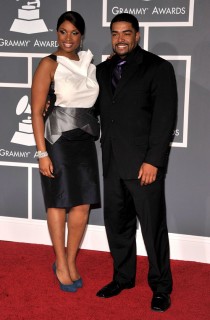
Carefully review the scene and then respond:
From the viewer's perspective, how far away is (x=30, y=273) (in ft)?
10.8

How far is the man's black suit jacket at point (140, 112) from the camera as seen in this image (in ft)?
8.77

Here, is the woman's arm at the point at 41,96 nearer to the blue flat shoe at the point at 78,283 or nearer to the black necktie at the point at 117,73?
the black necktie at the point at 117,73

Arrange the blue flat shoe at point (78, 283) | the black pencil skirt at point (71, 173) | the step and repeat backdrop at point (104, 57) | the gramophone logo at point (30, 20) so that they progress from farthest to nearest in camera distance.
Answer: the gramophone logo at point (30, 20)
the step and repeat backdrop at point (104, 57)
the blue flat shoe at point (78, 283)
the black pencil skirt at point (71, 173)

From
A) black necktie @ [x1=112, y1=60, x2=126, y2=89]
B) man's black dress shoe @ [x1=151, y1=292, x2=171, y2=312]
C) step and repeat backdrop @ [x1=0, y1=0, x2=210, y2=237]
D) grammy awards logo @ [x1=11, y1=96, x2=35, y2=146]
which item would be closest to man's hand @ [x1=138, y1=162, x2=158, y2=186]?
black necktie @ [x1=112, y1=60, x2=126, y2=89]

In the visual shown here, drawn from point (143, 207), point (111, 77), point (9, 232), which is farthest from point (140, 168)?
point (9, 232)

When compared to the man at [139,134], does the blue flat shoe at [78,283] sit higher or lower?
lower

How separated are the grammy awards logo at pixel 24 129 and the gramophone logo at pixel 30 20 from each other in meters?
0.53

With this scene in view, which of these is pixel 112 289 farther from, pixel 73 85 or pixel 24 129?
pixel 24 129

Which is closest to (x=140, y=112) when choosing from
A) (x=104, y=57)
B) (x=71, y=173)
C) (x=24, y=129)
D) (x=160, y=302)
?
(x=71, y=173)

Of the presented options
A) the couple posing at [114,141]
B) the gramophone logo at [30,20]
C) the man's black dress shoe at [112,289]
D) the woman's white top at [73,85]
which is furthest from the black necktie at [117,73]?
the man's black dress shoe at [112,289]

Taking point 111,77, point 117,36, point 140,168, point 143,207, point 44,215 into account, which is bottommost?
point 44,215

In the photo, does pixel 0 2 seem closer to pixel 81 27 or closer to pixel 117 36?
pixel 81 27

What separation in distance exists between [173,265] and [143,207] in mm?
940

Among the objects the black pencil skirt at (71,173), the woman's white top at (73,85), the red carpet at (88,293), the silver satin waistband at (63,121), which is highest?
the woman's white top at (73,85)
